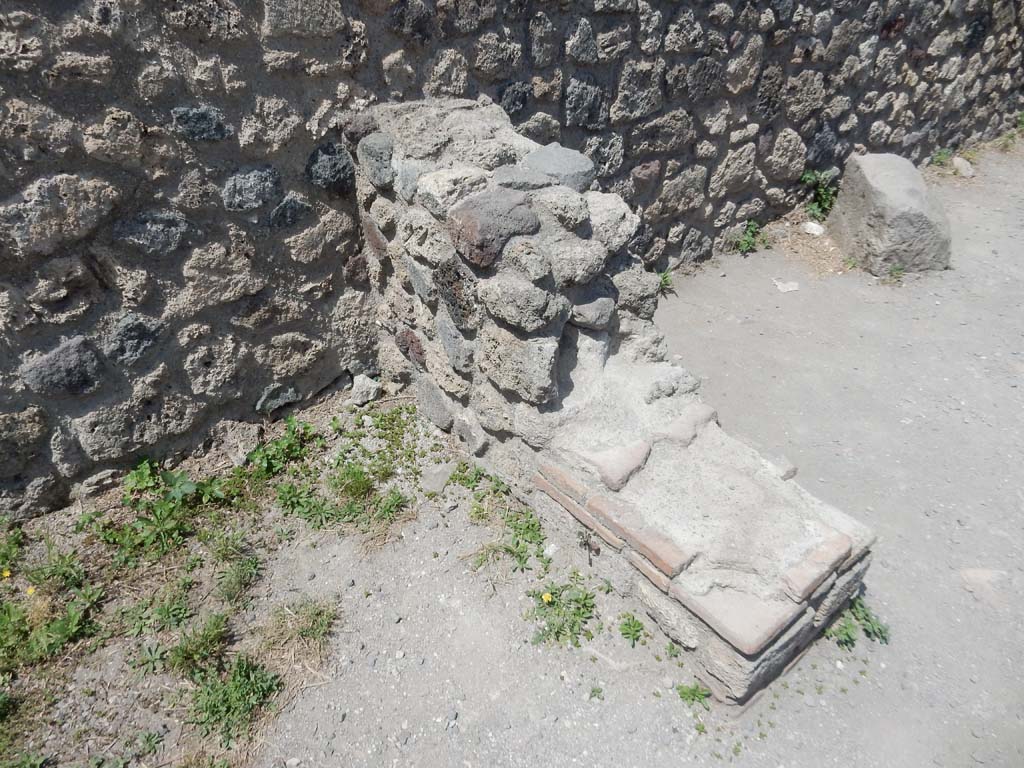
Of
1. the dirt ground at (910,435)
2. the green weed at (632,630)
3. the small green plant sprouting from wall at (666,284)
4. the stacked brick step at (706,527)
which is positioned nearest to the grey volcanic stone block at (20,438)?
the stacked brick step at (706,527)

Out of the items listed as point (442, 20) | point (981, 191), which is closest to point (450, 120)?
point (442, 20)

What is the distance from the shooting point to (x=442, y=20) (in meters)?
2.65

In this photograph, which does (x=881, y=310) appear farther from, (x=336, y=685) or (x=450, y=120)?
(x=336, y=685)

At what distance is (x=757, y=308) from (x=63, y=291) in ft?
11.3

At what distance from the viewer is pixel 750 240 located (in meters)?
4.61

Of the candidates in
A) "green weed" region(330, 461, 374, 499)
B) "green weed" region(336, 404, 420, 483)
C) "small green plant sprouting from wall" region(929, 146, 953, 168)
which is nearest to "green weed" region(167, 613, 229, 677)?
"green weed" region(330, 461, 374, 499)

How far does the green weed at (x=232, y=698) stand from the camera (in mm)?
1977

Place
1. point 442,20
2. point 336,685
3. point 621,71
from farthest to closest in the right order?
point 621,71
point 442,20
point 336,685

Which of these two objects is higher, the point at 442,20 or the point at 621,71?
the point at 442,20

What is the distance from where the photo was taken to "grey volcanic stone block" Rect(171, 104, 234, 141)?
2.24 meters

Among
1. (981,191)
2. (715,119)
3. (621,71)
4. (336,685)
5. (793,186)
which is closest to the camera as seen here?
(336,685)

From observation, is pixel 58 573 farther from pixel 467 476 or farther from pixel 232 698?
pixel 467 476

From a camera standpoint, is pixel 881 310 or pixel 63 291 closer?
pixel 63 291

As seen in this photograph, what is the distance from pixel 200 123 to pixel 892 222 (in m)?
3.91
